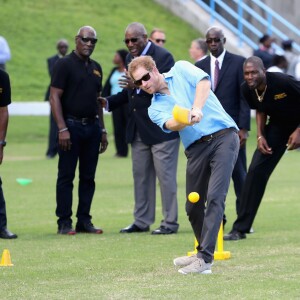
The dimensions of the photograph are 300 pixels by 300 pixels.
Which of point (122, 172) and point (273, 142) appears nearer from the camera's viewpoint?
point (273, 142)

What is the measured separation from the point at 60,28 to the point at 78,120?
71.8 feet

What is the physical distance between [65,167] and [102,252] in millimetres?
2068

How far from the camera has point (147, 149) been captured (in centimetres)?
1356

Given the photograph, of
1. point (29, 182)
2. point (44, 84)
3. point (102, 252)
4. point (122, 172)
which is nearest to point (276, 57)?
point (122, 172)

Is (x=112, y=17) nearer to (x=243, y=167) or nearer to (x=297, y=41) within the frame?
(x=297, y=41)

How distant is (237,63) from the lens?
13195 millimetres

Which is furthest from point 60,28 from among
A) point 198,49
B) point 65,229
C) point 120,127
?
point 65,229

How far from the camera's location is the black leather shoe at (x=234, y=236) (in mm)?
12609

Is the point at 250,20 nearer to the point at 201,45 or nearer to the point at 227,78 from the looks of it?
the point at 201,45

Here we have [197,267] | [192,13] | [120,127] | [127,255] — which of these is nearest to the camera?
[197,267]

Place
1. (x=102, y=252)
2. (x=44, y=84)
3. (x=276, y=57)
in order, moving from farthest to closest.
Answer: (x=44, y=84) < (x=276, y=57) < (x=102, y=252)

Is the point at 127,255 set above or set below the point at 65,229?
above

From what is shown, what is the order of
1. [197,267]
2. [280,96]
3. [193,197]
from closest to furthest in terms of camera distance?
[197,267]
[193,197]
[280,96]

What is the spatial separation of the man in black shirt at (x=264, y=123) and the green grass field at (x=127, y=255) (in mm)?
376
